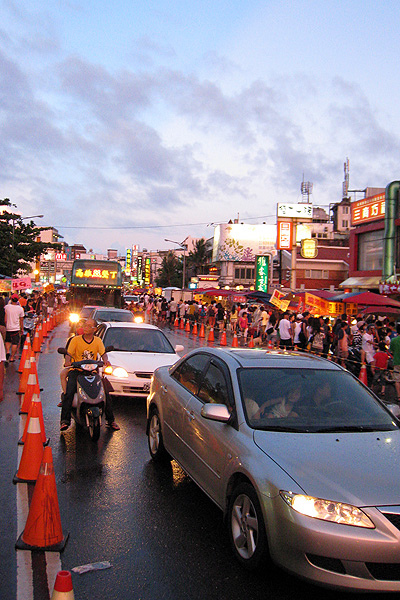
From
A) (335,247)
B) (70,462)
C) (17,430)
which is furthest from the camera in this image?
(335,247)

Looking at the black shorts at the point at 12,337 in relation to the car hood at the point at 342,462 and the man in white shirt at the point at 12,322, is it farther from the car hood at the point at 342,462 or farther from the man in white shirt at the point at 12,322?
the car hood at the point at 342,462

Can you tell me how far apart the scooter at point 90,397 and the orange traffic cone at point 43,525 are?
10.3 ft

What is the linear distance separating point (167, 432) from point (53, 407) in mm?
4321

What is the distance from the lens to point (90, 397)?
25.3ft

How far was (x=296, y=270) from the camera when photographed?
59.9 meters

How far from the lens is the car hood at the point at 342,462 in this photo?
3.60 metres

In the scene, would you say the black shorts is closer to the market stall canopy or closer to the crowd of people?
the crowd of people

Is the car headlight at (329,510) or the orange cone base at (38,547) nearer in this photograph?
the car headlight at (329,510)

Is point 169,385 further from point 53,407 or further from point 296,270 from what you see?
point 296,270

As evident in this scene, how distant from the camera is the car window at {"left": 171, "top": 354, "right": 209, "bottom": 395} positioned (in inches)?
232

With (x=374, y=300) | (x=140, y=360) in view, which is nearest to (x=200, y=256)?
(x=374, y=300)

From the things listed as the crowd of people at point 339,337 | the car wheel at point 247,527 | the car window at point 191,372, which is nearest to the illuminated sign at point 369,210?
the crowd of people at point 339,337

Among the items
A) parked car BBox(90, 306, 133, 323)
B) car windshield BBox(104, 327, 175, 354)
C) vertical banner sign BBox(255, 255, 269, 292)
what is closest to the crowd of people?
car windshield BBox(104, 327, 175, 354)

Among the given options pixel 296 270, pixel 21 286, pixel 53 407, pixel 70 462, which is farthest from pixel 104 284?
pixel 296 270
